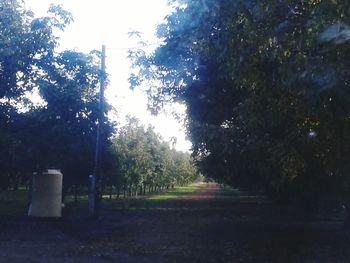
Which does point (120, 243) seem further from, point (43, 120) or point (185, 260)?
point (43, 120)

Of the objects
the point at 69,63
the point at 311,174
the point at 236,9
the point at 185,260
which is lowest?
the point at 185,260

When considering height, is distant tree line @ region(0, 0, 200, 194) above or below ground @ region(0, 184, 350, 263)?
above

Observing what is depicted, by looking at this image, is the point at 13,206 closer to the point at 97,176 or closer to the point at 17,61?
the point at 97,176

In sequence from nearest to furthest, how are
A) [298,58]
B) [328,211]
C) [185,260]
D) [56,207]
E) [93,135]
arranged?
[298,58] < [185,260] < [56,207] < [93,135] < [328,211]

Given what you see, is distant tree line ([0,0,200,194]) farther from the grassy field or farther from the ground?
the grassy field

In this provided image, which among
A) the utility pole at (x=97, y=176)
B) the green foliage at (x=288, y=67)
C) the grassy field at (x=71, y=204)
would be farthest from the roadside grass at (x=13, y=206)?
the green foliage at (x=288, y=67)

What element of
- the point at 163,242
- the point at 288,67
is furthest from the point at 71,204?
the point at 288,67

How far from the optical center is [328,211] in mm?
24500

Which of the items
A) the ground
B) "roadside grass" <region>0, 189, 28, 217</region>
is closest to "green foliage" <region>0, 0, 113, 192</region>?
the ground

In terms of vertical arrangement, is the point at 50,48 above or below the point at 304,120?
above

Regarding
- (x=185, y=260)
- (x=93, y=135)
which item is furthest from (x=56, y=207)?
(x=185, y=260)

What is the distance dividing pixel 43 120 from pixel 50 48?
2333 millimetres

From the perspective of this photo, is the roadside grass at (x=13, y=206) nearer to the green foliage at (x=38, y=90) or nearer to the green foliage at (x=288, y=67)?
the green foliage at (x=38, y=90)

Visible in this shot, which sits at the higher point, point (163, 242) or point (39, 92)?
point (39, 92)
